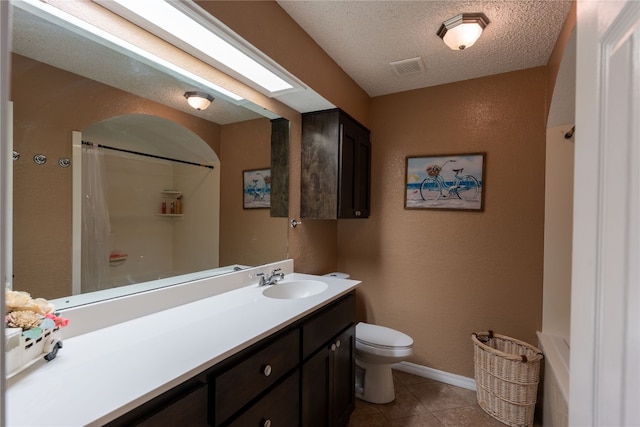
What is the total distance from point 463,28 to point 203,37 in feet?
4.43

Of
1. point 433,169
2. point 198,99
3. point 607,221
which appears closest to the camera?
point 607,221

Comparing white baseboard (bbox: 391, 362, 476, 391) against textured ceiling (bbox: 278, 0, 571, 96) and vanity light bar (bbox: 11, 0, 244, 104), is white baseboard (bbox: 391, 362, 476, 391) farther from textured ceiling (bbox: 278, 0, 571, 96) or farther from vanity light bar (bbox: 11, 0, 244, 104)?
vanity light bar (bbox: 11, 0, 244, 104)

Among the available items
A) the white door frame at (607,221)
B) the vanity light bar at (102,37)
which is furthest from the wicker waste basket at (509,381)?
the vanity light bar at (102,37)

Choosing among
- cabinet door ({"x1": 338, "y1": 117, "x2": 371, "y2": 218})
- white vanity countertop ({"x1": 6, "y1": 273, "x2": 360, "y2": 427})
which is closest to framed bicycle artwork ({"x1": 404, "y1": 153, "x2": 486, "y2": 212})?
cabinet door ({"x1": 338, "y1": 117, "x2": 371, "y2": 218})

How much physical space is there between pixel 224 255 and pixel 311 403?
904mm

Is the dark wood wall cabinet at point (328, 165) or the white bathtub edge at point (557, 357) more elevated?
the dark wood wall cabinet at point (328, 165)

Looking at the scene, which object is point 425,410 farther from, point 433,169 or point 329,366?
point 433,169

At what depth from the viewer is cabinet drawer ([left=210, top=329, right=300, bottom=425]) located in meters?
0.87

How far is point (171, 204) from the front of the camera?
4.76 ft

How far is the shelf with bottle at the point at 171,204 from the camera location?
4.63ft

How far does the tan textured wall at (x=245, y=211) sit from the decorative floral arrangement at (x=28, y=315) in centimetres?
85

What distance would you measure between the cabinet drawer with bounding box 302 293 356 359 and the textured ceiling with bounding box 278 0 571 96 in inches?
62.6

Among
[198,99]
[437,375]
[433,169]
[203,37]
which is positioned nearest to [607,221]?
[203,37]

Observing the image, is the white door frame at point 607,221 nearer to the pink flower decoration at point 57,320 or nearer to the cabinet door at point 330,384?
the cabinet door at point 330,384
